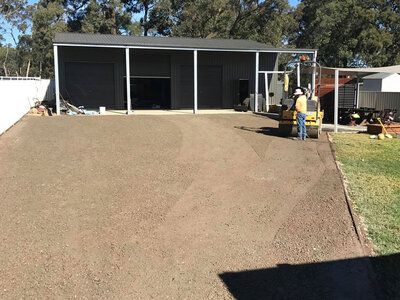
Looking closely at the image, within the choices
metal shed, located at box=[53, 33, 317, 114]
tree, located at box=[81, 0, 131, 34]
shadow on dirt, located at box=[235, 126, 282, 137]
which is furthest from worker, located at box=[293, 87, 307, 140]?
tree, located at box=[81, 0, 131, 34]

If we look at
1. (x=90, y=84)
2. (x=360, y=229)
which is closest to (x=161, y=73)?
(x=90, y=84)

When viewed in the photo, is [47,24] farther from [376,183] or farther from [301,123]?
[376,183]

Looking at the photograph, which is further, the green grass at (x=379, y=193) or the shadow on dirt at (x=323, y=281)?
the green grass at (x=379, y=193)

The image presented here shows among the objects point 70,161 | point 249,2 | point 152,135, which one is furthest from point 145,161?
point 249,2

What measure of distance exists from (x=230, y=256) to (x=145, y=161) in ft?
16.8

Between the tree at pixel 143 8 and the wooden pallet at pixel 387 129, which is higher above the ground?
the tree at pixel 143 8

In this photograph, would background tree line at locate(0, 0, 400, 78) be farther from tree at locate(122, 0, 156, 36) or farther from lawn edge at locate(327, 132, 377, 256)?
lawn edge at locate(327, 132, 377, 256)

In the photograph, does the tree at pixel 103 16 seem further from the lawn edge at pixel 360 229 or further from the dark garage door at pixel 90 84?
the lawn edge at pixel 360 229

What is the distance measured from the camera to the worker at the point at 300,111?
42.6 ft

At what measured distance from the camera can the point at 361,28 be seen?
4253 cm

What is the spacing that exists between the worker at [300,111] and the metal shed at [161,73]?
431 inches

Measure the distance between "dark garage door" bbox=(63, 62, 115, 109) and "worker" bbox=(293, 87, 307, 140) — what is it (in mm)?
15172

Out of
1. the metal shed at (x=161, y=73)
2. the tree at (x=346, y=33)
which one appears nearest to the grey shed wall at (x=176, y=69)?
the metal shed at (x=161, y=73)

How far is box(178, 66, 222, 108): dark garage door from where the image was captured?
2688 centimetres
